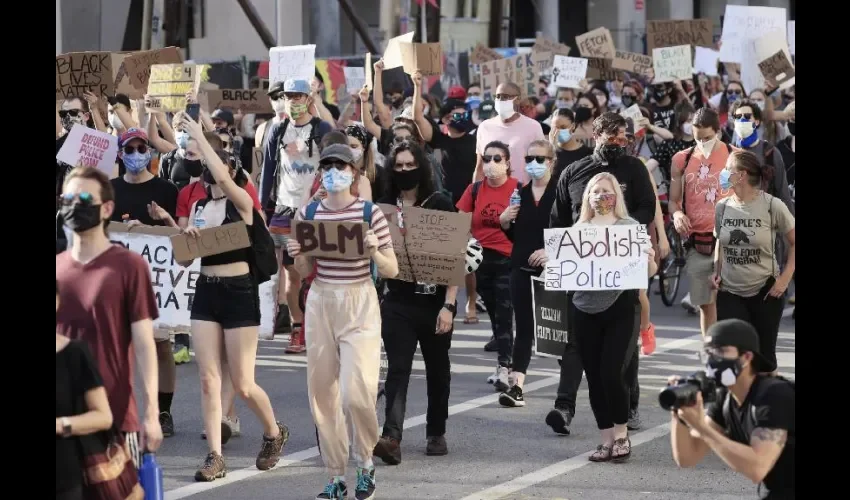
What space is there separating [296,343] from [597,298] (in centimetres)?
451

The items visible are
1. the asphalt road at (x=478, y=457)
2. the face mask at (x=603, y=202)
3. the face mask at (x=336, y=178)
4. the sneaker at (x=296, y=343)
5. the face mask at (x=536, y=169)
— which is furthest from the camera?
the sneaker at (x=296, y=343)

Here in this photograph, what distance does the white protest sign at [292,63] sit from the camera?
1378 centimetres

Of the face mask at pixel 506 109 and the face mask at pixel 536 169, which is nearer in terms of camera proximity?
the face mask at pixel 536 169

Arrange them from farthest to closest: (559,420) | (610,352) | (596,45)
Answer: (596,45)
(559,420)
(610,352)

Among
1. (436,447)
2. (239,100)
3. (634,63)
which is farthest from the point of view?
(634,63)

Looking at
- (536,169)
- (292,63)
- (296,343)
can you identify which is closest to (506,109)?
(292,63)

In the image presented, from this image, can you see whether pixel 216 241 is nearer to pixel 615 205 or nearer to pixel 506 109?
pixel 615 205

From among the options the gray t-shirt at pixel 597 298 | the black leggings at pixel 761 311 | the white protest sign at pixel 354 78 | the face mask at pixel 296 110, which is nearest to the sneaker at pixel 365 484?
the gray t-shirt at pixel 597 298

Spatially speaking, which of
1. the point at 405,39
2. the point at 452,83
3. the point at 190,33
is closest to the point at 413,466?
the point at 405,39

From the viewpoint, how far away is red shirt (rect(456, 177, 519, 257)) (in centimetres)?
1112

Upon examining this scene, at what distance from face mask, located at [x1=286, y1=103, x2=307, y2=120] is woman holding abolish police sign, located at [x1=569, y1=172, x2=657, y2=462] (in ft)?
11.5

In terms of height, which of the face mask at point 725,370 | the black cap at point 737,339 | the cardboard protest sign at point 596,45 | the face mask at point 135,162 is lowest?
the face mask at point 725,370

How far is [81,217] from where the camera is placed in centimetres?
587

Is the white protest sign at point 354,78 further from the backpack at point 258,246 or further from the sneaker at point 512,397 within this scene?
the backpack at point 258,246
